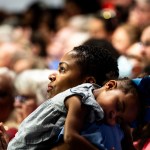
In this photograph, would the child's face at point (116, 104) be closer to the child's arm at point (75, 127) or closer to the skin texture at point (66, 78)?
the child's arm at point (75, 127)

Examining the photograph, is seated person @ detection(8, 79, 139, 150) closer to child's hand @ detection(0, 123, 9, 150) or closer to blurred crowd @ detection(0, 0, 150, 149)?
child's hand @ detection(0, 123, 9, 150)

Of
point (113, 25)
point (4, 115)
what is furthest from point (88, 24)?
point (4, 115)

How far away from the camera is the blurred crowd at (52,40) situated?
442cm

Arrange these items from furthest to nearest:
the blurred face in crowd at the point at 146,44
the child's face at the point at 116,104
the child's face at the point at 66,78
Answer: the blurred face in crowd at the point at 146,44
the child's face at the point at 66,78
the child's face at the point at 116,104

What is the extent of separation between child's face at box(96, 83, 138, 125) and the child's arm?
5.0 inches

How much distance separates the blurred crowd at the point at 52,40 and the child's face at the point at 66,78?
1.50 feet

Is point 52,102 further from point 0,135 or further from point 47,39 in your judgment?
point 47,39

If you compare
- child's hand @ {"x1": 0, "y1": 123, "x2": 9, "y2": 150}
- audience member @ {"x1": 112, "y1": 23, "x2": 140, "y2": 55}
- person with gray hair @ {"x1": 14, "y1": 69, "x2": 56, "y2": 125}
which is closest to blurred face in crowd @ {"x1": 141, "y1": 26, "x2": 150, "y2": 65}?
person with gray hair @ {"x1": 14, "y1": 69, "x2": 56, "y2": 125}

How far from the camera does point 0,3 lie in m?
11.0

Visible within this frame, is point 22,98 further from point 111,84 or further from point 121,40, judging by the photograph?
point 121,40

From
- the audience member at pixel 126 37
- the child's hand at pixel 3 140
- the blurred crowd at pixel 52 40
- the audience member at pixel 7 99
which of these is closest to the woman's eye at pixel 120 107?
the child's hand at pixel 3 140

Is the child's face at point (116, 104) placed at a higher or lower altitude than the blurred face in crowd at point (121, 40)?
lower

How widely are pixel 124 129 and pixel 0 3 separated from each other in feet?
26.8

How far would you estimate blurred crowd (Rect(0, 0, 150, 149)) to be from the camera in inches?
174
